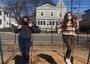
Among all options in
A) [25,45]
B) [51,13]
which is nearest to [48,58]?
[25,45]

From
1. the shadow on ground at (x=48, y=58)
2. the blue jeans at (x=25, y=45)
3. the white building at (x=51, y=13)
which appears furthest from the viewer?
the white building at (x=51, y=13)

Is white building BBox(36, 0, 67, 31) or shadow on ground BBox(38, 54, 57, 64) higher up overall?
white building BBox(36, 0, 67, 31)

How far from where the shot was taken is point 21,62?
11688 mm

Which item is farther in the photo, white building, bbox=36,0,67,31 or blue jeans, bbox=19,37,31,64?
white building, bbox=36,0,67,31

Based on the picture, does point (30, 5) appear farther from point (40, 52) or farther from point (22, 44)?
point (22, 44)

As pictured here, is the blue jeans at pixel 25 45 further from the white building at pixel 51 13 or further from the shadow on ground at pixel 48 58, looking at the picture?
the white building at pixel 51 13

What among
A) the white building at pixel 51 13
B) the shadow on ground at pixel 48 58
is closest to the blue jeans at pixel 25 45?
the shadow on ground at pixel 48 58

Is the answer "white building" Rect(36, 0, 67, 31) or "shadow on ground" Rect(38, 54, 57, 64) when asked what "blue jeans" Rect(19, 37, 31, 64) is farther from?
"white building" Rect(36, 0, 67, 31)

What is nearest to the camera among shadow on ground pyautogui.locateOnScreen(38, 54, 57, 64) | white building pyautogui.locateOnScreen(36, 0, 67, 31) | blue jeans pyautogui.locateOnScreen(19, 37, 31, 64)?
blue jeans pyautogui.locateOnScreen(19, 37, 31, 64)

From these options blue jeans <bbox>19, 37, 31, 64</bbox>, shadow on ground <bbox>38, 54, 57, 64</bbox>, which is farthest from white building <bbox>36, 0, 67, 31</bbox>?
blue jeans <bbox>19, 37, 31, 64</bbox>

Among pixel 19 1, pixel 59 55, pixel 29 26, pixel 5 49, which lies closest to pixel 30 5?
pixel 19 1

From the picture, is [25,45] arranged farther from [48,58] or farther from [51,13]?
[51,13]

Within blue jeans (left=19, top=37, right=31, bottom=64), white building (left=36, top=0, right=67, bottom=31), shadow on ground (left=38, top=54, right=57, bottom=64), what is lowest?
shadow on ground (left=38, top=54, right=57, bottom=64)

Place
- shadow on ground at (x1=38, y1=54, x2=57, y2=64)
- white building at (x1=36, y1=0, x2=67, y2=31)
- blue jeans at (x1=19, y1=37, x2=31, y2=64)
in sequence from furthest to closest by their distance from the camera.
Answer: white building at (x1=36, y1=0, x2=67, y2=31) < shadow on ground at (x1=38, y1=54, x2=57, y2=64) < blue jeans at (x1=19, y1=37, x2=31, y2=64)
